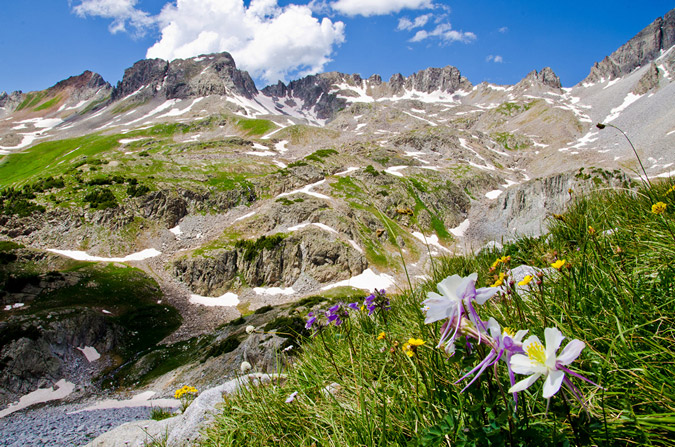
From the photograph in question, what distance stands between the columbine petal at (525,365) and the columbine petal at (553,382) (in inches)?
1.1

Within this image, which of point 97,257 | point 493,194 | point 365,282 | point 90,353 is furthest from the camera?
point 493,194

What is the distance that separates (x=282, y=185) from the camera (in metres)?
86.9

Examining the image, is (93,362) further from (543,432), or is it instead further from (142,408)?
(543,432)

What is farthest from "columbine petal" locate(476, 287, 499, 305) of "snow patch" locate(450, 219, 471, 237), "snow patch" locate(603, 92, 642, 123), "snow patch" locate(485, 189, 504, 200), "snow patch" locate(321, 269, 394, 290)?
"snow patch" locate(603, 92, 642, 123)

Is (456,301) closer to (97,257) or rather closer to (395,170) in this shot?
(97,257)

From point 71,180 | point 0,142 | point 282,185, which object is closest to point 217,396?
point 282,185

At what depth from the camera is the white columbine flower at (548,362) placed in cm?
88

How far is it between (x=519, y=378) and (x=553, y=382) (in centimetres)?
119

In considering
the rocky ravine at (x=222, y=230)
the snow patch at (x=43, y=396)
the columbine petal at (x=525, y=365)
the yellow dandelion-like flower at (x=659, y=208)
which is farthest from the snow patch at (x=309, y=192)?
the columbine petal at (x=525, y=365)

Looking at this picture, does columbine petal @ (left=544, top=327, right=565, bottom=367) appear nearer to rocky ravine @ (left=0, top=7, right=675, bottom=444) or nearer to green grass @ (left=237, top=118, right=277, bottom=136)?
rocky ravine @ (left=0, top=7, right=675, bottom=444)

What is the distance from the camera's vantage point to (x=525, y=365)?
0.96m

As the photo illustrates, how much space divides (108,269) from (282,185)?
46.0 m

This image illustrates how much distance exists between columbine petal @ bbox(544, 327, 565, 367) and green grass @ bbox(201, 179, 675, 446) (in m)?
0.17

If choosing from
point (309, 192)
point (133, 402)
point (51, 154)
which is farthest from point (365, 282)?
point (51, 154)
